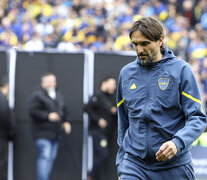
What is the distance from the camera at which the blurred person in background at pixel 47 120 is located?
34.5 ft

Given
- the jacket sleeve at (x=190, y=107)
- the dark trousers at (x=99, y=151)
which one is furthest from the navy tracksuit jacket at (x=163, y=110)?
the dark trousers at (x=99, y=151)

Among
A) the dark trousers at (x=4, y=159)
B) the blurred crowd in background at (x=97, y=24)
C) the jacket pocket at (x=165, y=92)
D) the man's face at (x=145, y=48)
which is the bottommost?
the dark trousers at (x=4, y=159)

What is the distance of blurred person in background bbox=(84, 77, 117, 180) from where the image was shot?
10797 millimetres

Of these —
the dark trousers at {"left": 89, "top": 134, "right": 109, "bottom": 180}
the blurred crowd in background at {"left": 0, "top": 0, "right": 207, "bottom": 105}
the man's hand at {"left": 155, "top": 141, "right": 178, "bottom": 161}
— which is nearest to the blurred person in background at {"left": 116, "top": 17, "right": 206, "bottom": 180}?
the man's hand at {"left": 155, "top": 141, "right": 178, "bottom": 161}

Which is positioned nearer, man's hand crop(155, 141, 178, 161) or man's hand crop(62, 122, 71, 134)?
man's hand crop(155, 141, 178, 161)

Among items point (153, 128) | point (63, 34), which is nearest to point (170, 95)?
point (153, 128)

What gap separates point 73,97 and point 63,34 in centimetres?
416

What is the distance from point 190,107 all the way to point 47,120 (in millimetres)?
6480

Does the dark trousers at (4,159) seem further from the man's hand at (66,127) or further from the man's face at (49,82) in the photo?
the man's face at (49,82)

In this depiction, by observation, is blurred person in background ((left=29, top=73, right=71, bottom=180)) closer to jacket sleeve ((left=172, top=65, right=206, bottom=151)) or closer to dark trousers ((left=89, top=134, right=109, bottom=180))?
dark trousers ((left=89, top=134, right=109, bottom=180))

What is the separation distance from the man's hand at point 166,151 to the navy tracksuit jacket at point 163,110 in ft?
0.55

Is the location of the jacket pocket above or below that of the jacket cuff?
above

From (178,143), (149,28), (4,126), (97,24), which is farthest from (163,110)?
(97,24)

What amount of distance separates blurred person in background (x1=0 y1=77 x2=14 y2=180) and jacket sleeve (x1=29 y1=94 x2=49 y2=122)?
0.43 metres
